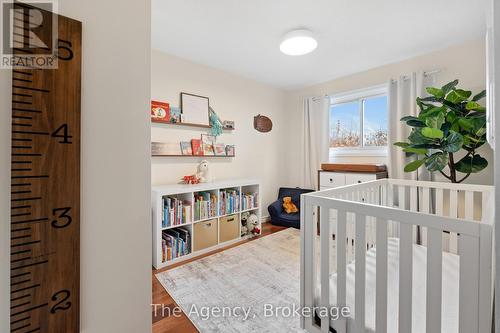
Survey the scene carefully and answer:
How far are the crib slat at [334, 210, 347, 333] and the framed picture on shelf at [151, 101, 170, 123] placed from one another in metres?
2.18

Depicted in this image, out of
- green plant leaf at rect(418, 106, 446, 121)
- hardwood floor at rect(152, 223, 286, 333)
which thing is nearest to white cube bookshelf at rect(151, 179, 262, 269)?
hardwood floor at rect(152, 223, 286, 333)

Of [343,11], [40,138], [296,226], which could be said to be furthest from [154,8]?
[296,226]

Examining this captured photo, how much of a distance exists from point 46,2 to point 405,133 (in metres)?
3.27

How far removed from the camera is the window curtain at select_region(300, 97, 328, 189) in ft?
11.7

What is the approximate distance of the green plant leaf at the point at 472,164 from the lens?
2.00 metres

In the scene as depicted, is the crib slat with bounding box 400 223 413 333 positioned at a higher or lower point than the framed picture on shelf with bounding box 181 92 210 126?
lower

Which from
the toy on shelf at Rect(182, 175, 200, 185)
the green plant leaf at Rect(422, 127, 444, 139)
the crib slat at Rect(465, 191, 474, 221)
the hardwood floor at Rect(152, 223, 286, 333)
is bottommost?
the hardwood floor at Rect(152, 223, 286, 333)

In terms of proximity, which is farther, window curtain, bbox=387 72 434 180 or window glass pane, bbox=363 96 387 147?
window glass pane, bbox=363 96 387 147

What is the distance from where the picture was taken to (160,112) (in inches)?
102

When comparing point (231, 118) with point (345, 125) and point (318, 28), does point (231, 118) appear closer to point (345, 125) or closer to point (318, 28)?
point (318, 28)

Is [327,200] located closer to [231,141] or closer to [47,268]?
[47,268]

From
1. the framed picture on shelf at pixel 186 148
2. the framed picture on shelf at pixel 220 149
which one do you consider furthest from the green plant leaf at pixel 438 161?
the framed picture on shelf at pixel 186 148

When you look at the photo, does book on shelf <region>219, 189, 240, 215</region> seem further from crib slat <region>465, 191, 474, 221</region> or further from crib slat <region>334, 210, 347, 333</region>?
crib slat <region>465, 191, 474, 221</region>

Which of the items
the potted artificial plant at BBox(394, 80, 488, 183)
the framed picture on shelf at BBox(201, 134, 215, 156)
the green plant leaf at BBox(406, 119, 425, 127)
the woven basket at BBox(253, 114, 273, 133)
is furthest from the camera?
the woven basket at BBox(253, 114, 273, 133)
